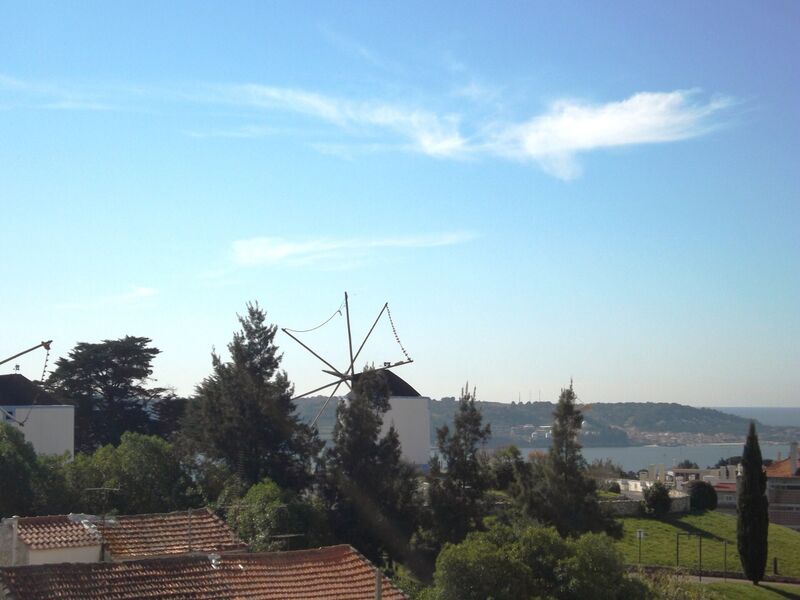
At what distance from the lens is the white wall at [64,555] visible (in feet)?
57.6

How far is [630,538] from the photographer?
38.0m

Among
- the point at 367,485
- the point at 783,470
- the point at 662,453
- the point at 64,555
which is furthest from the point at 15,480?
the point at 662,453

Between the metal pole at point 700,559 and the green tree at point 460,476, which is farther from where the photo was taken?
the metal pole at point 700,559

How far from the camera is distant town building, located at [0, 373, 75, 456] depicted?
1575 inches

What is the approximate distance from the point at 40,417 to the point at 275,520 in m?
17.6

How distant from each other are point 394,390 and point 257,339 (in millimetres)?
19344

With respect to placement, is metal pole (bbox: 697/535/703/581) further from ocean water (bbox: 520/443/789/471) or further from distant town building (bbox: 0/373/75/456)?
ocean water (bbox: 520/443/789/471)

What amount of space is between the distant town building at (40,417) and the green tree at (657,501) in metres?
23.3

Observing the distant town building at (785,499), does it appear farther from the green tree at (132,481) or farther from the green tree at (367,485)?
the green tree at (132,481)

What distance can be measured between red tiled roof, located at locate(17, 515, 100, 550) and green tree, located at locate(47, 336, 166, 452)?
1028 inches

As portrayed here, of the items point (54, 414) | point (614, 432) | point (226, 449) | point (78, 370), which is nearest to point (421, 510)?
point (226, 449)

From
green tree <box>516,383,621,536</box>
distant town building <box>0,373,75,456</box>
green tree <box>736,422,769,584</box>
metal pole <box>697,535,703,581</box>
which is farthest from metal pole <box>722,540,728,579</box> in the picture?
distant town building <box>0,373,75,456</box>

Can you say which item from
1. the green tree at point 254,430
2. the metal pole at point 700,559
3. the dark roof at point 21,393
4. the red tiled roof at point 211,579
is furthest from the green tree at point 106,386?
the red tiled roof at point 211,579

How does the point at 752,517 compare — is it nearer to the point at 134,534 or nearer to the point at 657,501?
the point at 657,501
